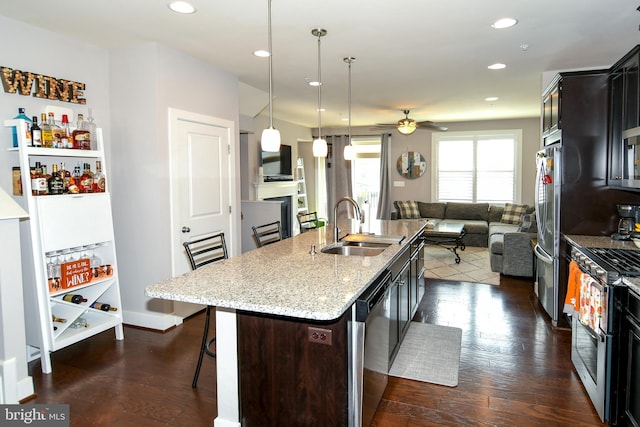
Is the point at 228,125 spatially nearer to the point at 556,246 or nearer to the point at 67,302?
the point at 67,302

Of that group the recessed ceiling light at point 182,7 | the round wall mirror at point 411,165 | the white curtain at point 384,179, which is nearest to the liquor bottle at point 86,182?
the recessed ceiling light at point 182,7

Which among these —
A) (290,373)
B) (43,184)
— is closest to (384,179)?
(43,184)

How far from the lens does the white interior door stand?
12.5 ft

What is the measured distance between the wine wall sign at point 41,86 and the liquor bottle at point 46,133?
224 millimetres

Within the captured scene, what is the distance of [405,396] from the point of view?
2660 mm

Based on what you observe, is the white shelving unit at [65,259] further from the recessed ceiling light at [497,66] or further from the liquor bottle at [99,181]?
the recessed ceiling light at [497,66]

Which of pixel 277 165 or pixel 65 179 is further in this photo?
pixel 277 165

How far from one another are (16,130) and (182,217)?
1425 mm

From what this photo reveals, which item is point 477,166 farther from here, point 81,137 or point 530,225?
point 81,137

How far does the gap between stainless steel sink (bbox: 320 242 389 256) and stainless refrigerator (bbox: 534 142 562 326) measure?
64.2 inches

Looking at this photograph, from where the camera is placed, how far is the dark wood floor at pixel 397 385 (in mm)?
2416

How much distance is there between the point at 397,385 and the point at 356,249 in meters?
0.98

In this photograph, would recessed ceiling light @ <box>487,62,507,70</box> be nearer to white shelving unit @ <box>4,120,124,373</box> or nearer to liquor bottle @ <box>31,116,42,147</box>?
white shelving unit @ <box>4,120,124,373</box>

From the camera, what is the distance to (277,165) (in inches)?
297
